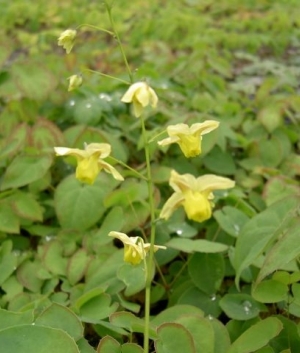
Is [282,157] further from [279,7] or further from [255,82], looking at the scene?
[279,7]

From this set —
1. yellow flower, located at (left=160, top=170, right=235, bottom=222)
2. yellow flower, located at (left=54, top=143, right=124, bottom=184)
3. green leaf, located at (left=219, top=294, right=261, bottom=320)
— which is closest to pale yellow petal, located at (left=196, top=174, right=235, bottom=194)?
yellow flower, located at (left=160, top=170, right=235, bottom=222)

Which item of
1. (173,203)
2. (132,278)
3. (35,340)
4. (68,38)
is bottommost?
(132,278)

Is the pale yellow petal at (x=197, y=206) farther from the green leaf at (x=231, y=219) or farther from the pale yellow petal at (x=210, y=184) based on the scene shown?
the green leaf at (x=231, y=219)

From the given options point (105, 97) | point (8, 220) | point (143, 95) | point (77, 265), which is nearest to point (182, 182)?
point (143, 95)

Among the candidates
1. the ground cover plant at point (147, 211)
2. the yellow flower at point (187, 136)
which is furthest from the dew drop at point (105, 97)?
the yellow flower at point (187, 136)

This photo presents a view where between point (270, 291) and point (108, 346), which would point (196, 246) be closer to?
point (270, 291)

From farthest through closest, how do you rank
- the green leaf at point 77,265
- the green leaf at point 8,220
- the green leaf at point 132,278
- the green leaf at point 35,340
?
the green leaf at point 8,220
the green leaf at point 77,265
the green leaf at point 132,278
the green leaf at point 35,340

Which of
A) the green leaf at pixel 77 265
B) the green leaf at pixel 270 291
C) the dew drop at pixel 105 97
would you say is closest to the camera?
the green leaf at pixel 270 291
